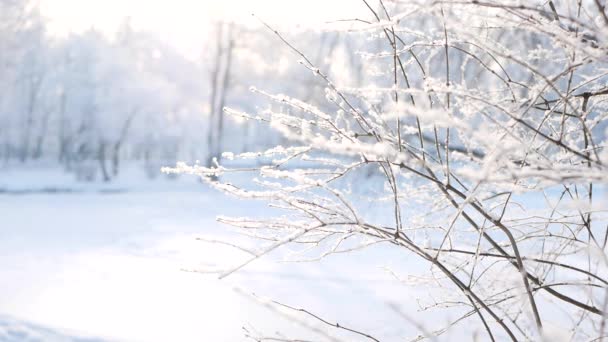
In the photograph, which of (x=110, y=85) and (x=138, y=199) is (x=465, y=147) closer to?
(x=138, y=199)

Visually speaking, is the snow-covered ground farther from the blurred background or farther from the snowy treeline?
the snowy treeline

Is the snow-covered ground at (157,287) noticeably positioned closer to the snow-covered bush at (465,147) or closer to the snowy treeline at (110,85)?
the snow-covered bush at (465,147)

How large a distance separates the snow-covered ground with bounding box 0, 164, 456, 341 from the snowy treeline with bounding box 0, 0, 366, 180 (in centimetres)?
1083

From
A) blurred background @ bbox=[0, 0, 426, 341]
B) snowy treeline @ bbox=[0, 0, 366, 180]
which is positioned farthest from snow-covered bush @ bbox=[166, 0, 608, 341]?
snowy treeline @ bbox=[0, 0, 366, 180]

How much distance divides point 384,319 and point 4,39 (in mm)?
18142

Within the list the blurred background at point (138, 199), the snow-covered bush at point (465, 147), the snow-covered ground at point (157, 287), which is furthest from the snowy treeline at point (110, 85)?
the snow-covered bush at point (465, 147)

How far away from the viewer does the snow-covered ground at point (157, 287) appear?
14.5 ft

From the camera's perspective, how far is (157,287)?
5.74 metres

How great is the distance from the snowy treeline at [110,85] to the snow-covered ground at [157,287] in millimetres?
10832

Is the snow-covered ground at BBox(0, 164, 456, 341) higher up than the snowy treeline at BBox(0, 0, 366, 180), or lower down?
lower down

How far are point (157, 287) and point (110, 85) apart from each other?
24.8 meters

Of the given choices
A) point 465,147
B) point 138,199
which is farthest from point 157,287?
point 138,199

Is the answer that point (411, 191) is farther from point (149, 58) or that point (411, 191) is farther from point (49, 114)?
point (149, 58)

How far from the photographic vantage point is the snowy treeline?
71.1 ft
